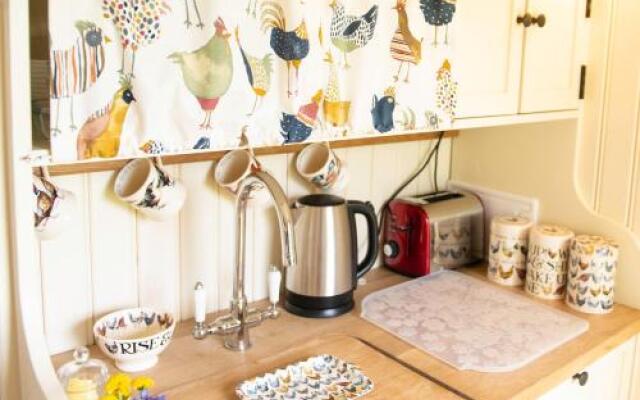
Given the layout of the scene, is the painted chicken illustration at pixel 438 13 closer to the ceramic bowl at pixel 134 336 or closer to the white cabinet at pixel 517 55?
the white cabinet at pixel 517 55

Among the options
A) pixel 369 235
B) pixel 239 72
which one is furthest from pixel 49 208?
pixel 369 235

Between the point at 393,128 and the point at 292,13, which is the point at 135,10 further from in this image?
the point at 393,128

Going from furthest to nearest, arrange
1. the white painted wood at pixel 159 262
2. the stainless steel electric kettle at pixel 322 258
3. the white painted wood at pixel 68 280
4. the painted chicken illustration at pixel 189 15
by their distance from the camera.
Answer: the stainless steel electric kettle at pixel 322 258 < the white painted wood at pixel 159 262 < the white painted wood at pixel 68 280 < the painted chicken illustration at pixel 189 15

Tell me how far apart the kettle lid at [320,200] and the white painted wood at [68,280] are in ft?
1.59

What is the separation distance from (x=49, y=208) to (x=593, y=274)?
120 centimetres

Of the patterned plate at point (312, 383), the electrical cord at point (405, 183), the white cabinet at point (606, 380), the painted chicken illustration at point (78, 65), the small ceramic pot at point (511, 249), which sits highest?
the painted chicken illustration at point (78, 65)

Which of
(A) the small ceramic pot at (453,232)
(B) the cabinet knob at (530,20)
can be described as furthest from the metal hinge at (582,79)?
(A) the small ceramic pot at (453,232)

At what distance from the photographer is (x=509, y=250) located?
167 cm

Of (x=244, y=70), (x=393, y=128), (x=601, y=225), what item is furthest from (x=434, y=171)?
(x=244, y=70)

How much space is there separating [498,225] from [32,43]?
1.20 meters

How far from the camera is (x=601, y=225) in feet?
5.29

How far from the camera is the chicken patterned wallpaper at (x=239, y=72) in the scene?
897 mm

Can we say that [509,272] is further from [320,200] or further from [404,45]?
[404,45]

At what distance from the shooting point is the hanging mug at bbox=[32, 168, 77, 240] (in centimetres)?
106
